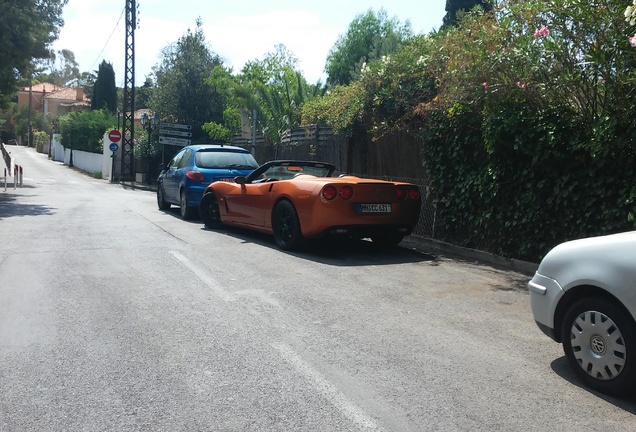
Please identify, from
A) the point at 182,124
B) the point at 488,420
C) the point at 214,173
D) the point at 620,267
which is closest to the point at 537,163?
the point at 620,267

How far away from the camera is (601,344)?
417 centimetres

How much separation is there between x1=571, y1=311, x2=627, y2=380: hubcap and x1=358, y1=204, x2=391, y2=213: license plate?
16.3 ft

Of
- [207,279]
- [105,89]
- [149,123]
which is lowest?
[207,279]

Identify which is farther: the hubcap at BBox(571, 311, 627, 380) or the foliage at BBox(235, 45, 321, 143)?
the foliage at BBox(235, 45, 321, 143)

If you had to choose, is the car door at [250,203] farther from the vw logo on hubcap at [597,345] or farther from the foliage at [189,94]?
the foliage at [189,94]

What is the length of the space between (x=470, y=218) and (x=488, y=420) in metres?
6.34

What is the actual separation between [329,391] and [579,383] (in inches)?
66.2

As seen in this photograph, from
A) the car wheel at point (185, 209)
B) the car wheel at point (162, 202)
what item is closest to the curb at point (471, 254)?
the car wheel at point (185, 209)

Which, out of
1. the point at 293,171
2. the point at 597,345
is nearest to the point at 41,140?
the point at 293,171

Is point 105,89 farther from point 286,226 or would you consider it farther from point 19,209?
point 286,226

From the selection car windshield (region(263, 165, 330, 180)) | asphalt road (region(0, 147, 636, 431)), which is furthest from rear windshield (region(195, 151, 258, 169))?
asphalt road (region(0, 147, 636, 431))

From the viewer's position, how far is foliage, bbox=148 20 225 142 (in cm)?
3628

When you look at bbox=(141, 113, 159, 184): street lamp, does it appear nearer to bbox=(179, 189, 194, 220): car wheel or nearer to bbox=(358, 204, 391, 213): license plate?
bbox=(179, 189, 194, 220): car wheel

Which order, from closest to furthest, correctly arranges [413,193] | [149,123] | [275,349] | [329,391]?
[329,391] → [275,349] → [413,193] → [149,123]
